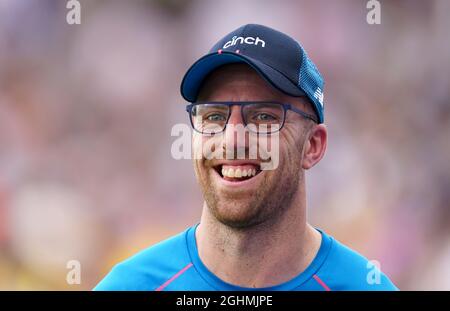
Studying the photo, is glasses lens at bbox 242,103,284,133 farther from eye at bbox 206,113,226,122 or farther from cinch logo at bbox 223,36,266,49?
cinch logo at bbox 223,36,266,49

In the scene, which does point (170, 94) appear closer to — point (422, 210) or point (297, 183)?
point (422, 210)

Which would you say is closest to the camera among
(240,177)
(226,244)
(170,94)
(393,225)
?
(240,177)

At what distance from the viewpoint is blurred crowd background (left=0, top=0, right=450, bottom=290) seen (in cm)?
419

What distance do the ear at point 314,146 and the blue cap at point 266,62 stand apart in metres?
0.04

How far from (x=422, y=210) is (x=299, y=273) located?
2701 mm

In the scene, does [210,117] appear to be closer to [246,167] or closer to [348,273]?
[246,167]

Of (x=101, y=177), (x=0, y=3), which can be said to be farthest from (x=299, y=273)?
(x=0, y=3)

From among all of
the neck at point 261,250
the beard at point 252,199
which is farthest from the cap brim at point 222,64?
the neck at point 261,250

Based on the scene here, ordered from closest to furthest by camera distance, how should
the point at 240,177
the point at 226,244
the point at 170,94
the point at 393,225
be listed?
the point at 240,177, the point at 226,244, the point at 393,225, the point at 170,94

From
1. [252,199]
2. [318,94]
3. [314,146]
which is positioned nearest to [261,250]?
[252,199]

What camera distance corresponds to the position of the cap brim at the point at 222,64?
1758 millimetres

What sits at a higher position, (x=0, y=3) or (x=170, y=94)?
(x=0, y=3)

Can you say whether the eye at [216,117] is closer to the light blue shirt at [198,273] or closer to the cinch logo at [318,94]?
the cinch logo at [318,94]

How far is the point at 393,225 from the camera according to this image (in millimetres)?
4188
